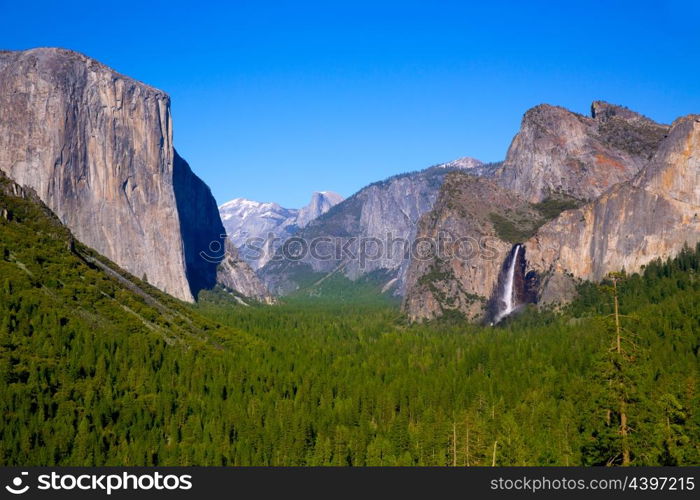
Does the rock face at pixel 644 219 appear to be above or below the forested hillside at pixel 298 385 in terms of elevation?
above

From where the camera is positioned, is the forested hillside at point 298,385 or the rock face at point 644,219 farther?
the rock face at point 644,219

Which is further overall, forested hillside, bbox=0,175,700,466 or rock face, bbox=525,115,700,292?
rock face, bbox=525,115,700,292

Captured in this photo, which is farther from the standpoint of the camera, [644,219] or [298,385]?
[644,219]

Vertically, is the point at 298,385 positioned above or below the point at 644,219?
below

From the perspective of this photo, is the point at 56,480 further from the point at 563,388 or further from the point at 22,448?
the point at 563,388

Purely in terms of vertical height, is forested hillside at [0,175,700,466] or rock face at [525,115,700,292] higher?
rock face at [525,115,700,292]
